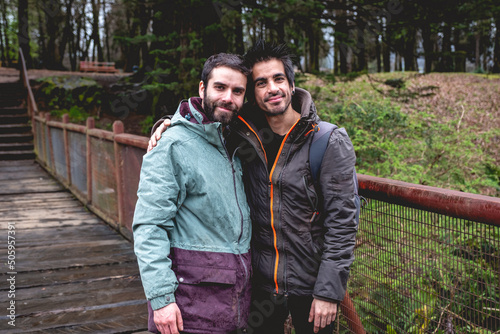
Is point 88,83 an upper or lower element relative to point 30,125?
upper

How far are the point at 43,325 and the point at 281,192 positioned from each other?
8.63ft

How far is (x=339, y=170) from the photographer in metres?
1.96

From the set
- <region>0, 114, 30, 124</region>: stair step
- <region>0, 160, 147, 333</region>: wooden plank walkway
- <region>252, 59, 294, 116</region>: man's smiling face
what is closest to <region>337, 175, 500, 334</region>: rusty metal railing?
<region>252, 59, 294, 116</region>: man's smiling face

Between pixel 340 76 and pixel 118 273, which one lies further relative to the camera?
pixel 340 76

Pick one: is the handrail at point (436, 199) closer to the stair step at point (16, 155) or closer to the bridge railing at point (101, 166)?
the bridge railing at point (101, 166)

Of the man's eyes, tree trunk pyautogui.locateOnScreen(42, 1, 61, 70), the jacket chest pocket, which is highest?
tree trunk pyautogui.locateOnScreen(42, 1, 61, 70)

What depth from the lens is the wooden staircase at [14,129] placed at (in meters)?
13.2

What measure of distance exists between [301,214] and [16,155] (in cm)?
1357

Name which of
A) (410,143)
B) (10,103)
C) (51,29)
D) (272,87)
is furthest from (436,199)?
(51,29)

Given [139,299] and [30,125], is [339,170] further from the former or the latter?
[30,125]

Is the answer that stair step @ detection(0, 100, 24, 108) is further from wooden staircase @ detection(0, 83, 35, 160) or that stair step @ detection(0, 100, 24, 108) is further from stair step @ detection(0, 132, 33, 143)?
stair step @ detection(0, 132, 33, 143)

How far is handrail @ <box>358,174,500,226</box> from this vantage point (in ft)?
5.26

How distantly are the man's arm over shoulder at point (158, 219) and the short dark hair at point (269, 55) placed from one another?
689 millimetres

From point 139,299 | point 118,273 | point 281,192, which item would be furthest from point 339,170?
point 118,273
